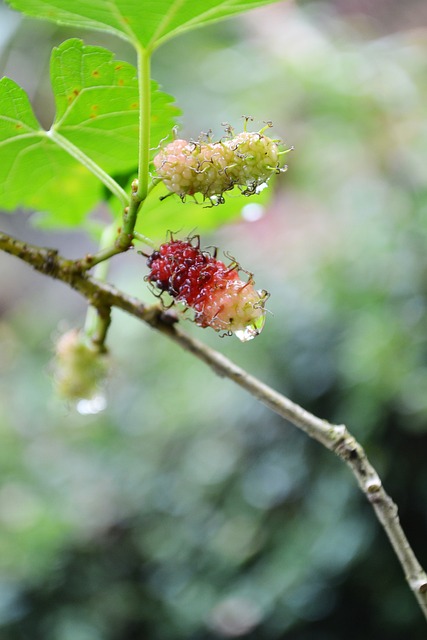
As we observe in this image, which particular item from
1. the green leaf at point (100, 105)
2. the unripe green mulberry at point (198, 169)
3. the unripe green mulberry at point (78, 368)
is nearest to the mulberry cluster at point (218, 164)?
the unripe green mulberry at point (198, 169)

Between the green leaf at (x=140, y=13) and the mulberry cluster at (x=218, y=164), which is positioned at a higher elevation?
the green leaf at (x=140, y=13)

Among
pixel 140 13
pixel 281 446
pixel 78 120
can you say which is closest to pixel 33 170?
pixel 78 120

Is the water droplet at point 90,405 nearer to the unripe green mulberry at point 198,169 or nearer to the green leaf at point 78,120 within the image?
the green leaf at point 78,120

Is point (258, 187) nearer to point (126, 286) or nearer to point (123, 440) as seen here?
point (123, 440)

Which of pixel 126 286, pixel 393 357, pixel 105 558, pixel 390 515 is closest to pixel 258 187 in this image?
pixel 390 515

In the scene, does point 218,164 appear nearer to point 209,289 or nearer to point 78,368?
point 209,289

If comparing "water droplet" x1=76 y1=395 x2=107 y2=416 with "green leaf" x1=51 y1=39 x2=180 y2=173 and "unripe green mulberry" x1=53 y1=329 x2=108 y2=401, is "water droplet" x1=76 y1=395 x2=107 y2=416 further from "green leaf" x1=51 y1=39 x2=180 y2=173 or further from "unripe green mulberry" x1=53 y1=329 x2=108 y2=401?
"green leaf" x1=51 y1=39 x2=180 y2=173
